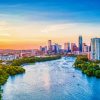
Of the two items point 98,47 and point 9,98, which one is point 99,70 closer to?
point 9,98

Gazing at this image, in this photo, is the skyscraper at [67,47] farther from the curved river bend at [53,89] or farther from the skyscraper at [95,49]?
the curved river bend at [53,89]

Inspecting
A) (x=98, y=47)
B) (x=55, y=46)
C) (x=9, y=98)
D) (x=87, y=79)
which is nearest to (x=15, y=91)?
(x=9, y=98)

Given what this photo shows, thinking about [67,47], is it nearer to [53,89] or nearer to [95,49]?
[95,49]

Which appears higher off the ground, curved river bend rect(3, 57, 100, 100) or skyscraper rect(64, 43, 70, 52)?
skyscraper rect(64, 43, 70, 52)

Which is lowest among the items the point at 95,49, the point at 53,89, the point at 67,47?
the point at 53,89

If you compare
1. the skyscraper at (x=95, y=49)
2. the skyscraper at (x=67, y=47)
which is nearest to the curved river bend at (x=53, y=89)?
the skyscraper at (x=95, y=49)

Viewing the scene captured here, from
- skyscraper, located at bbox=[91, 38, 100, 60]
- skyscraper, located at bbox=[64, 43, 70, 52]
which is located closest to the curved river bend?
skyscraper, located at bbox=[91, 38, 100, 60]

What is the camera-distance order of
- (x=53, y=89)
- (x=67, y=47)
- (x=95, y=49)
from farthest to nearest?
(x=67, y=47) → (x=95, y=49) → (x=53, y=89)

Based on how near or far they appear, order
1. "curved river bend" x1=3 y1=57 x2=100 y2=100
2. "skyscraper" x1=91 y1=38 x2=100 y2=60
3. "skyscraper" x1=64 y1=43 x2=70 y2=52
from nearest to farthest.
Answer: "curved river bend" x1=3 y1=57 x2=100 y2=100
"skyscraper" x1=91 y1=38 x2=100 y2=60
"skyscraper" x1=64 y1=43 x2=70 y2=52

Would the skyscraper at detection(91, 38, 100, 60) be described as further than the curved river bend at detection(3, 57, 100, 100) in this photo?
Yes

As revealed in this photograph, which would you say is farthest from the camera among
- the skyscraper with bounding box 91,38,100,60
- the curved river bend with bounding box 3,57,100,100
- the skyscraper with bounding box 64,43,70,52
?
the skyscraper with bounding box 64,43,70,52

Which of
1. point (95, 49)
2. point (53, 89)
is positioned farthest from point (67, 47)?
point (53, 89)

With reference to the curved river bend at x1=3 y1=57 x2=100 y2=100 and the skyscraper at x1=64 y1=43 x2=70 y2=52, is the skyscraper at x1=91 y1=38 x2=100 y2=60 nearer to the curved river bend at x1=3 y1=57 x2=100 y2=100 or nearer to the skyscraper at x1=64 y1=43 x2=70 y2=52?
the curved river bend at x1=3 y1=57 x2=100 y2=100
